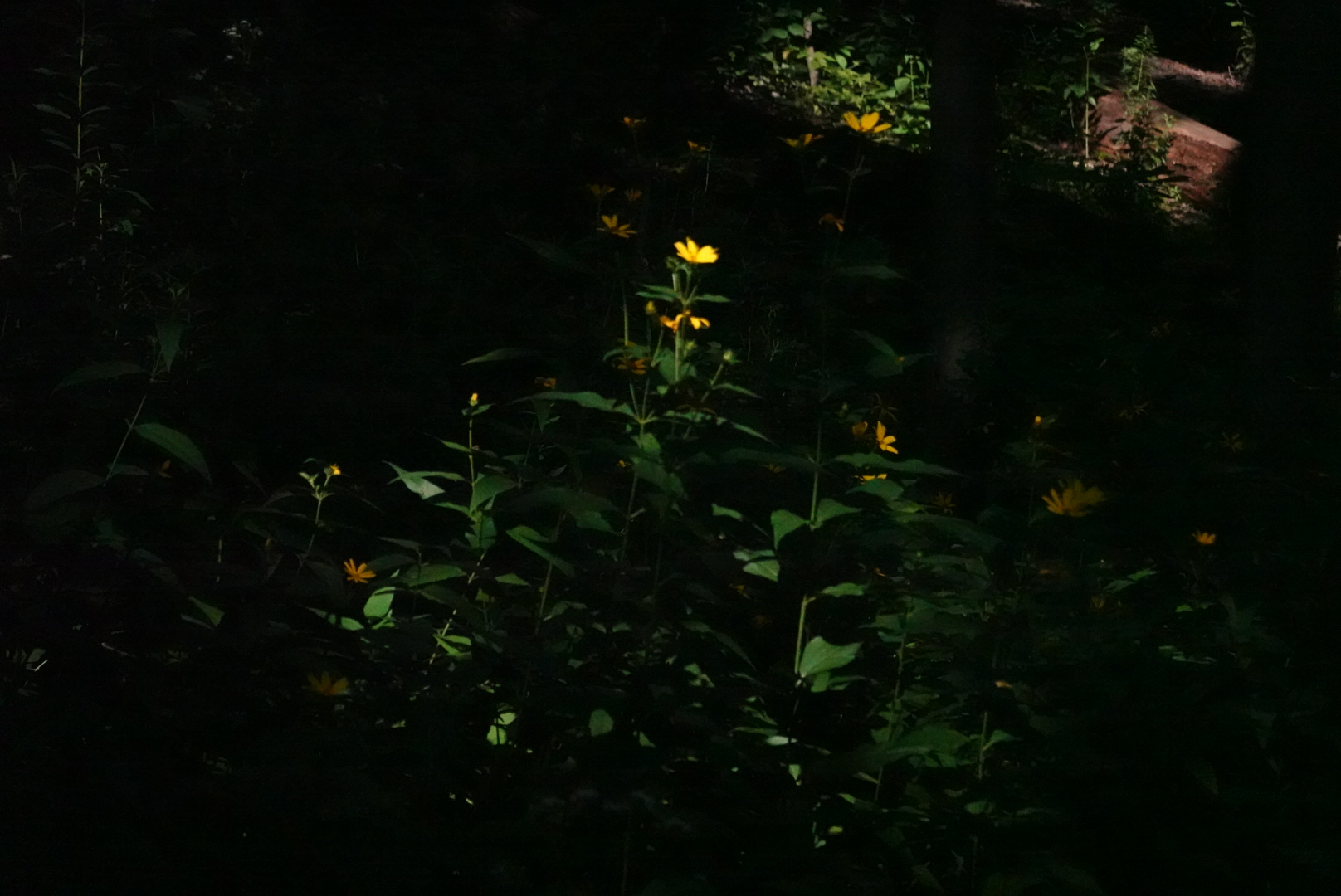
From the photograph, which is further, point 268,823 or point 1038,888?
point 1038,888

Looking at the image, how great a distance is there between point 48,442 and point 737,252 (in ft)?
7.75

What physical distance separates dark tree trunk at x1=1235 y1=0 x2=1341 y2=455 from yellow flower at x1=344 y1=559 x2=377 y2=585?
3173mm

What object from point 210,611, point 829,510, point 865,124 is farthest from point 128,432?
point 865,124

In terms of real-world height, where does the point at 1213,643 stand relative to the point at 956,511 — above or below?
above

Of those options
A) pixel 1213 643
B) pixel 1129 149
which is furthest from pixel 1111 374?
pixel 1129 149

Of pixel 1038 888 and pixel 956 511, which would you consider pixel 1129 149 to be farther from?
pixel 1038 888

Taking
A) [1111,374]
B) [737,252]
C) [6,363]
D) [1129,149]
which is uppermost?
[6,363]

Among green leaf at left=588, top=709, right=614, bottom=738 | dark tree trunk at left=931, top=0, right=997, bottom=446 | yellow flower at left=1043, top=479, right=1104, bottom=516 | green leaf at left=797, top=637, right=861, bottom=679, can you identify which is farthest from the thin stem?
dark tree trunk at left=931, top=0, right=997, bottom=446

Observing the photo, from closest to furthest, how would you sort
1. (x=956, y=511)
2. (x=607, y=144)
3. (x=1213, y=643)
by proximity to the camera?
(x=1213, y=643) → (x=956, y=511) → (x=607, y=144)

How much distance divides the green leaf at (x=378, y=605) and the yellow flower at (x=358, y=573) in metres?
0.06

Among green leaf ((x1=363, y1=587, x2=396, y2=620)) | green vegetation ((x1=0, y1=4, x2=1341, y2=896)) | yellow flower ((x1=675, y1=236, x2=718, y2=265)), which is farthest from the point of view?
green leaf ((x1=363, y1=587, x2=396, y2=620))

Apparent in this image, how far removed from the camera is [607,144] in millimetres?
6602

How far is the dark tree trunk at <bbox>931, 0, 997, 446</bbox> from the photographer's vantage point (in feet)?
16.8

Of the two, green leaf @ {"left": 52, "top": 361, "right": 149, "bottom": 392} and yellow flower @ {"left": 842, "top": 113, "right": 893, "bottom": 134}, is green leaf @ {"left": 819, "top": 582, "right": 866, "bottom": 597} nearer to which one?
yellow flower @ {"left": 842, "top": 113, "right": 893, "bottom": 134}
